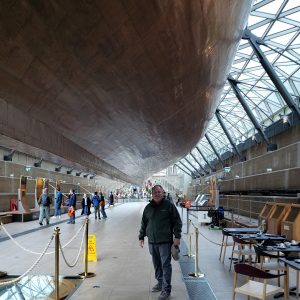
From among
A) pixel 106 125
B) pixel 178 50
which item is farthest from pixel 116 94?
pixel 106 125

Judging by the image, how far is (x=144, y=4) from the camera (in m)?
6.46

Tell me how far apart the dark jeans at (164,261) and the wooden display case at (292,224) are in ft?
20.0

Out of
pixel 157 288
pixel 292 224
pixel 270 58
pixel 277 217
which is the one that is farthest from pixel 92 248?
pixel 270 58

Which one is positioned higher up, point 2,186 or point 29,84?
point 29,84

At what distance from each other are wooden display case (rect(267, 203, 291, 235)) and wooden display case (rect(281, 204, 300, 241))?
0.38m

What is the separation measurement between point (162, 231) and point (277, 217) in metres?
8.26

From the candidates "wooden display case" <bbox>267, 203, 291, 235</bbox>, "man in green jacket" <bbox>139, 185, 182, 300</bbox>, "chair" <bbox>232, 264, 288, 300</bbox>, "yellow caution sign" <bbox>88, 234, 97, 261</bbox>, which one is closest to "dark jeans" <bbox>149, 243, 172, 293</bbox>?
"man in green jacket" <bbox>139, 185, 182, 300</bbox>

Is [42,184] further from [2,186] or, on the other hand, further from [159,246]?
[159,246]

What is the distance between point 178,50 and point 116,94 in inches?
82.0

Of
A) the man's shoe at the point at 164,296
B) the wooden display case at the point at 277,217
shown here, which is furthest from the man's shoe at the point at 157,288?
the wooden display case at the point at 277,217

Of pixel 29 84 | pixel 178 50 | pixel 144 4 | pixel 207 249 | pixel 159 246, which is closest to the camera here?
pixel 159 246

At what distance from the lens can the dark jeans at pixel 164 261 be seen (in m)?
5.76

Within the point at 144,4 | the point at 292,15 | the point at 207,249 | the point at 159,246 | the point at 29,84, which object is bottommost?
the point at 207,249

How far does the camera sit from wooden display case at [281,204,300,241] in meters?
11.0
